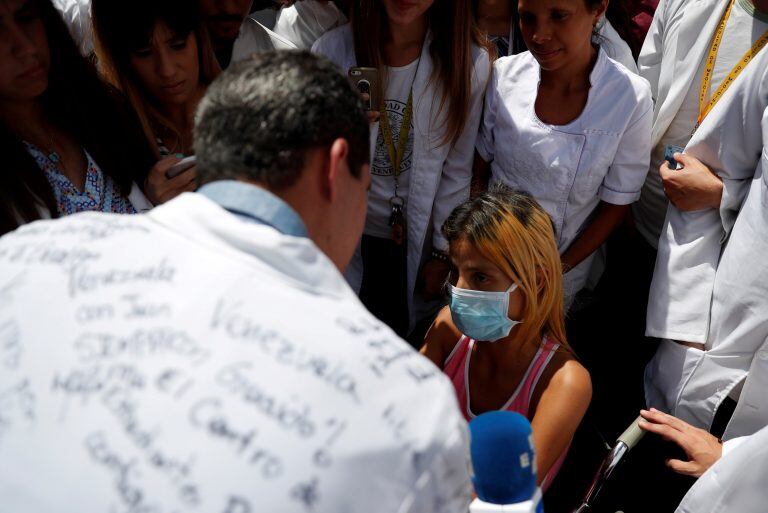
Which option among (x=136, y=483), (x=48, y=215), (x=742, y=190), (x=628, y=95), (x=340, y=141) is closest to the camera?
(x=136, y=483)

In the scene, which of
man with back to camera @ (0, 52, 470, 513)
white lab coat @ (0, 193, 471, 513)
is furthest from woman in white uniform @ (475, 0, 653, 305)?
white lab coat @ (0, 193, 471, 513)

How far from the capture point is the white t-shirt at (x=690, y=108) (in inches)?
106

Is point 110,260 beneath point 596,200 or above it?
above

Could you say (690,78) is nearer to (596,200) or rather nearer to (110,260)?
(596,200)

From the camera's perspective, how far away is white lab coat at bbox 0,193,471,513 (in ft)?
3.13

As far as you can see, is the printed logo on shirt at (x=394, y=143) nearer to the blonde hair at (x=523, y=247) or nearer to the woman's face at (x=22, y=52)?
the blonde hair at (x=523, y=247)

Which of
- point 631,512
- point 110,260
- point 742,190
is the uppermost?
point 110,260

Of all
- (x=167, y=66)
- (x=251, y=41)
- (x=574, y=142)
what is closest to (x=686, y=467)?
(x=574, y=142)

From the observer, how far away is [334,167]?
1.27m

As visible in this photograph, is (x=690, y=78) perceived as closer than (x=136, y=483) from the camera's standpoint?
No

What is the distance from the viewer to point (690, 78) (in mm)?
2807

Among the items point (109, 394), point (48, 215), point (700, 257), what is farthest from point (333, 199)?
point (700, 257)

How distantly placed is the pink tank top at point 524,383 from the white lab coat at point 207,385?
123 cm

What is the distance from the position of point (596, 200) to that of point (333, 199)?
1.84 metres
